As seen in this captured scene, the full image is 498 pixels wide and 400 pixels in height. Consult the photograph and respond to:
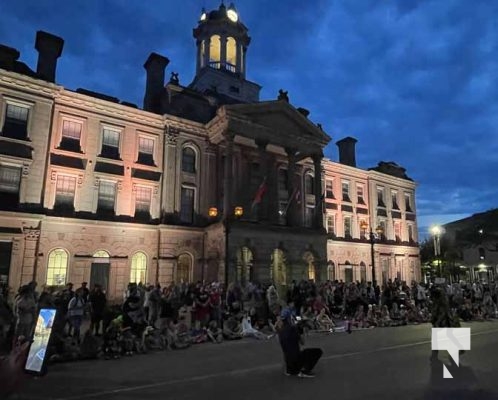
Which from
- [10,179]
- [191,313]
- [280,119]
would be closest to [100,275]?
[10,179]

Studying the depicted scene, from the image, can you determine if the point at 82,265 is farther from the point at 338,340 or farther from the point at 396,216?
the point at 396,216

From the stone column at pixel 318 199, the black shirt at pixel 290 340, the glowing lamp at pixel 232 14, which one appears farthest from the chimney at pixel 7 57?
the black shirt at pixel 290 340

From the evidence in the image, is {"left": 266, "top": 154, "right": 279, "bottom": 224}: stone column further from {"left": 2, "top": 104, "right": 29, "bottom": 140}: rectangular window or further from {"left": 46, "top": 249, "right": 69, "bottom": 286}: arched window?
{"left": 2, "top": 104, "right": 29, "bottom": 140}: rectangular window

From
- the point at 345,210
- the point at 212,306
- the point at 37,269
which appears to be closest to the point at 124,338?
the point at 212,306

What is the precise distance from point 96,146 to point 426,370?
75.1 ft

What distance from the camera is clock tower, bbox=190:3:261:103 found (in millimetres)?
36094

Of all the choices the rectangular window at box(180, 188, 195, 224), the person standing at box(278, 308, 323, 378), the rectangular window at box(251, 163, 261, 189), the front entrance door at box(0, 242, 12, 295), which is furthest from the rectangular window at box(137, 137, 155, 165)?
the person standing at box(278, 308, 323, 378)

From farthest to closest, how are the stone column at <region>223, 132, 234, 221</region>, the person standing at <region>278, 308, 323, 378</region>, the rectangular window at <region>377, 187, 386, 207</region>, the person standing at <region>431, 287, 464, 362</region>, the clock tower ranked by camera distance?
the rectangular window at <region>377, 187, 386, 207</region>, the clock tower, the stone column at <region>223, 132, 234, 221</region>, the person standing at <region>431, 287, 464, 362</region>, the person standing at <region>278, 308, 323, 378</region>

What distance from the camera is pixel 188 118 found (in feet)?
99.3

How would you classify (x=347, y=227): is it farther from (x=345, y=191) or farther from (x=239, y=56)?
(x=239, y=56)

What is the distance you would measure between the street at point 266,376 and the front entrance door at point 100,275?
1399cm

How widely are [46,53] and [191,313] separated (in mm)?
20287

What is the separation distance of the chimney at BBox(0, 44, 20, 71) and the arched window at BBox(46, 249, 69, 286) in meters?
11.4

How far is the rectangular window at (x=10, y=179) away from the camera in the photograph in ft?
71.2
